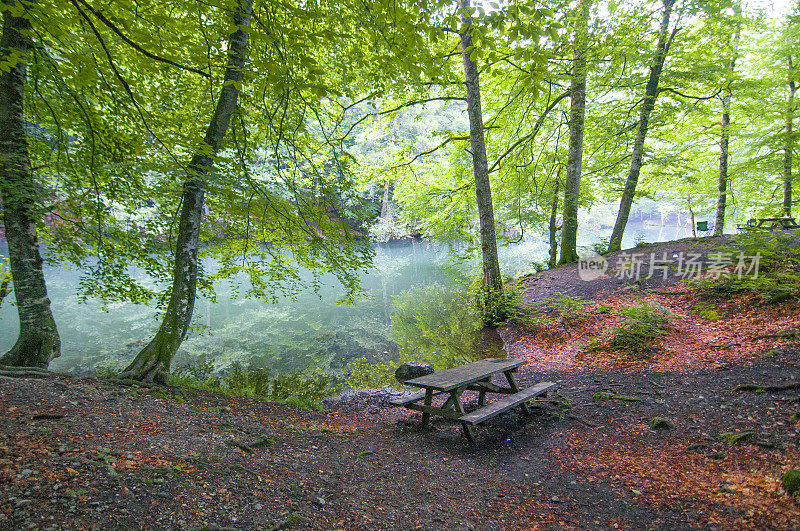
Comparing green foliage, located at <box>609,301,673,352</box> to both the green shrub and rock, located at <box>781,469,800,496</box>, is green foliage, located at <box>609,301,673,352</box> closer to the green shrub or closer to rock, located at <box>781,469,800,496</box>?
rock, located at <box>781,469,800,496</box>

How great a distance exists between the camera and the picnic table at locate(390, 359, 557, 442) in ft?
14.0

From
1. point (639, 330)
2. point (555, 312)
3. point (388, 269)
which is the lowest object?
point (555, 312)

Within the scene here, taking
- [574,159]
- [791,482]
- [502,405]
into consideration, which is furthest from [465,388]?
[574,159]

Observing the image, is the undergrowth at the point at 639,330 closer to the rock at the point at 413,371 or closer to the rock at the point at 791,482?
the rock at the point at 413,371

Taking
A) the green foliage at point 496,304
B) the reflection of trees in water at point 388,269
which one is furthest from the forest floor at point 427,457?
the reflection of trees in water at point 388,269

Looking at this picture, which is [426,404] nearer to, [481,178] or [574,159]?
[481,178]

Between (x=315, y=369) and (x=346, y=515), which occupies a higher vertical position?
(x=346, y=515)

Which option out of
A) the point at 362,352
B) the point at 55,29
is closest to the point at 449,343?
the point at 362,352

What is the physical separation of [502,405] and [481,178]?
6.10 meters

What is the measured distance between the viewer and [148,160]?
15.7 feet

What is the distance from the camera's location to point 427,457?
3.98 metres

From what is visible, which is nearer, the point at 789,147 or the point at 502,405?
the point at 502,405

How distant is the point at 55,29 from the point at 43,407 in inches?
136

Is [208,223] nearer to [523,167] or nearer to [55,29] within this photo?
[55,29]
